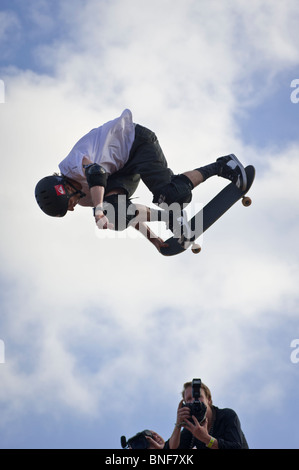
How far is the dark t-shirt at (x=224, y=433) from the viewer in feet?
24.6

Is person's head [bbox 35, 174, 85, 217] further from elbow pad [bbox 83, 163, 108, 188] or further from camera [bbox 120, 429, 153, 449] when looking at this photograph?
camera [bbox 120, 429, 153, 449]

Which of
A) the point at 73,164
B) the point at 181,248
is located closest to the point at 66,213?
the point at 73,164

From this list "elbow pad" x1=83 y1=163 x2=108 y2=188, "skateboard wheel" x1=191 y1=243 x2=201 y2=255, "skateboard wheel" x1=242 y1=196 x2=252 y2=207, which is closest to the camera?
"elbow pad" x1=83 y1=163 x2=108 y2=188

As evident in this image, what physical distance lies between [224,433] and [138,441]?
95 centimetres

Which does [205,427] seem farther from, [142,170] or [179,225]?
[142,170]

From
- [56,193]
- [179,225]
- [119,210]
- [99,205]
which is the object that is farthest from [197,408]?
[56,193]

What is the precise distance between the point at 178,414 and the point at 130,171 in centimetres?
355

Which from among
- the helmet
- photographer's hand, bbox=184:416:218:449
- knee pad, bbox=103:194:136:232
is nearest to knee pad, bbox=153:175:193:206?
knee pad, bbox=103:194:136:232

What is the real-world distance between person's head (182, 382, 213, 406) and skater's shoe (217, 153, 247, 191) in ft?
10.5

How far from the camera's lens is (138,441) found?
24.9ft

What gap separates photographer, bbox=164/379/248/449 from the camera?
740 cm

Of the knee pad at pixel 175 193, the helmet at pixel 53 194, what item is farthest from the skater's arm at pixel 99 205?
the knee pad at pixel 175 193

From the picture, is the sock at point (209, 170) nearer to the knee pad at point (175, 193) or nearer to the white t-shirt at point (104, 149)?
the knee pad at point (175, 193)
